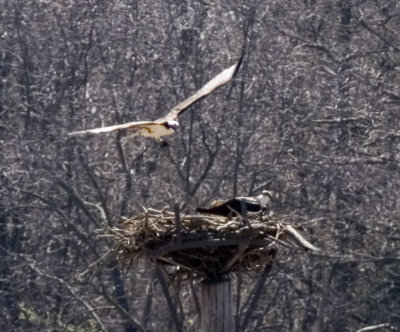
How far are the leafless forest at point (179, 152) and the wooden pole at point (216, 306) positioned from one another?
23.1ft

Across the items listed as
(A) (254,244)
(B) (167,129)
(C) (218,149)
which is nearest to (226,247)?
(A) (254,244)

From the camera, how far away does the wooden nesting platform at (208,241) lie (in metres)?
5.72

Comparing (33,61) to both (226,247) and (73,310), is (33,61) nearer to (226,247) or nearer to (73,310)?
(73,310)

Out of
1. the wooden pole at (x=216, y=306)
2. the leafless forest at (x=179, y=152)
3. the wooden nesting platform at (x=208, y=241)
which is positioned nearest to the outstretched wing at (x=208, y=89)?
the wooden nesting platform at (x=208, y=241)

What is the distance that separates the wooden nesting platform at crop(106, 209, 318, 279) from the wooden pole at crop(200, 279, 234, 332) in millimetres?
58

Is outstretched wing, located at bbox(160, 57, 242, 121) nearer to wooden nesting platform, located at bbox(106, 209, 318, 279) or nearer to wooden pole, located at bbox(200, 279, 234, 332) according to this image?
wooden nesting platform, located at bbox(106, 209, 318, 279)

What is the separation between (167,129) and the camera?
7.20 meters

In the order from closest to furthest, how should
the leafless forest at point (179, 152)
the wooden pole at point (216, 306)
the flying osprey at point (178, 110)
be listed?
the wooden pole at point (216, 306) → the flying osprey at point (178, 110) → the leafless forest at point (179, 152)

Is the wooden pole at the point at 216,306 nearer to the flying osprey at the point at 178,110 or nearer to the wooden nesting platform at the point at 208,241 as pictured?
the wooden nesting platform at the point at 208,241

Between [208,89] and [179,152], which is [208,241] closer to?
[208,89]

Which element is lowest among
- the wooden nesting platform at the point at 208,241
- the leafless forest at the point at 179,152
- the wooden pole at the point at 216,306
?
the leafless forest at the point at 179,152

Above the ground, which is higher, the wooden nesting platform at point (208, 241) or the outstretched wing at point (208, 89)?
the outstretched wing at point (208, 89)

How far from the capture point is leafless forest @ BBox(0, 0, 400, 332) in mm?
13047

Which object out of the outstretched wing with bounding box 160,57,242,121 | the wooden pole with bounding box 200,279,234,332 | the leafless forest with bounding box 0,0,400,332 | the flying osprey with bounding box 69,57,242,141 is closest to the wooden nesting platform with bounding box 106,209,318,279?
the wooden pole with bounding box 200,279,234,332
